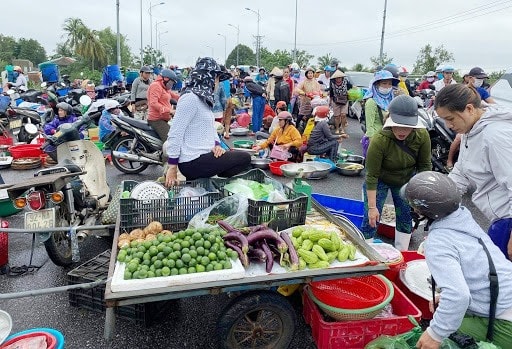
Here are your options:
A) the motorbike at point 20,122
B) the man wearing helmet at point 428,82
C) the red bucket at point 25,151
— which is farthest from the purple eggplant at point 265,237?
the man wearing helmet at point 428,82

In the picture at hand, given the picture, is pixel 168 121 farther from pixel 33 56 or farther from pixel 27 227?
pixel 33 56

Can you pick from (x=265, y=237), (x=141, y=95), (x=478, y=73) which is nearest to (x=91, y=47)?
(x=141, y=95)

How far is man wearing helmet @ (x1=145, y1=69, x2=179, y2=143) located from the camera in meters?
7.18

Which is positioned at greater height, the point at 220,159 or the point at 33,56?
the point at 33,56

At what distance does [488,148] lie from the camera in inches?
93.2

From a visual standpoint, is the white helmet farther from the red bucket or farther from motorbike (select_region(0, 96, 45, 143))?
motorbike (select_region(0, 96, 45, 143))

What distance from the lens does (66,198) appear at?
3803mm

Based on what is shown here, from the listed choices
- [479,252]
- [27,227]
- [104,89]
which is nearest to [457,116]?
[479,252]

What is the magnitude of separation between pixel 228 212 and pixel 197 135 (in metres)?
0.94

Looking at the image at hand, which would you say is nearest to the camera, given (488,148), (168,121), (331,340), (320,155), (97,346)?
(488,148)

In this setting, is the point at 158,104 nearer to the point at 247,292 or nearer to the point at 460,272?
the point at 247,292

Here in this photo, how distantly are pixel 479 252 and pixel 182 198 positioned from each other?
226 centimetres

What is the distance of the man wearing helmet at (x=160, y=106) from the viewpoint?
7180 millimetres

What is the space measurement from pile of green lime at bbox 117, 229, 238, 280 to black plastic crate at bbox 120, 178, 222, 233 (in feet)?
1.36
